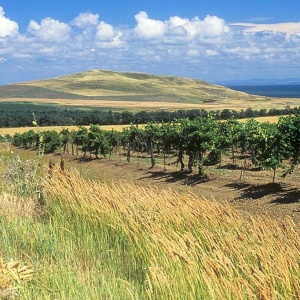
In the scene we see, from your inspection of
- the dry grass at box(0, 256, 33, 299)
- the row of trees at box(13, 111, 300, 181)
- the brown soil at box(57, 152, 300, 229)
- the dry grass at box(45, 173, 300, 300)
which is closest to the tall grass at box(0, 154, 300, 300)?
the dry grass at box(45, 173, 300, 300)

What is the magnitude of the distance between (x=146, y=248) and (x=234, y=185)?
63.0ft

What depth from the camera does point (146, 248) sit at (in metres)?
4.34

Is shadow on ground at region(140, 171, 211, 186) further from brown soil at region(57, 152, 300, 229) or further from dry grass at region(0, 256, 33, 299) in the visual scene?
dry grass at region(0, 256, 33, 299)

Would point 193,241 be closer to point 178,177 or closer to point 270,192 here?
point 270,192

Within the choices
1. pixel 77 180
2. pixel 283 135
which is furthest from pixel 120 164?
pixel 77 180

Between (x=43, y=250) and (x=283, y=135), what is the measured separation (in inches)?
636

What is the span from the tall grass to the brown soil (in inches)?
266

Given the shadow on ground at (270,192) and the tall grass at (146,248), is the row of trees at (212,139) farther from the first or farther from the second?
the tall grass at (146,248)

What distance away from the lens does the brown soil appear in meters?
17.4

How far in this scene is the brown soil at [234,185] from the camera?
17391mm

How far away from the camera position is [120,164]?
3544cm

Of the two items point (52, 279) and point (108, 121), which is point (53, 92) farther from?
point (52, 279)

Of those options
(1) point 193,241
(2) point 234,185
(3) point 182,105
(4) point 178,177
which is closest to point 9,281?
(1) point 193,241

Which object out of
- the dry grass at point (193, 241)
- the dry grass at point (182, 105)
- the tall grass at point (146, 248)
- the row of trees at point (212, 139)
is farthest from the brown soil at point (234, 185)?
the dry grass at point (182, 105)
